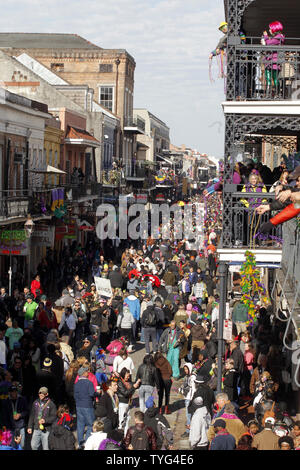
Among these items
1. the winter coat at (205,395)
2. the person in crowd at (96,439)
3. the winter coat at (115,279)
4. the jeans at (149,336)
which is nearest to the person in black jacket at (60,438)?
the person in crowd at (96,439)

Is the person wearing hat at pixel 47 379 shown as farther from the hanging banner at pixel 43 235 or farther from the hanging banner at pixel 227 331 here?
the hanging banner at pixel 43 235

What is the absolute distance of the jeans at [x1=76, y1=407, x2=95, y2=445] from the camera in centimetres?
1306

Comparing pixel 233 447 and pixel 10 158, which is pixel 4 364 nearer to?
pixel 233 447

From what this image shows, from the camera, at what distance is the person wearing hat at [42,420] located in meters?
11.8

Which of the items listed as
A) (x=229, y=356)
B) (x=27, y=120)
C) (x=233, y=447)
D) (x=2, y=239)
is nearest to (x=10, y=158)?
(x=27, y=120)

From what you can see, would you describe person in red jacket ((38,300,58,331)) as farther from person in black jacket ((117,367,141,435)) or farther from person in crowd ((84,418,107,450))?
person in crowd ((84,418,107,450))

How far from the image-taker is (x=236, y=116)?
14164 mm

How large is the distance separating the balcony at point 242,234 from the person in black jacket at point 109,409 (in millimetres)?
3129

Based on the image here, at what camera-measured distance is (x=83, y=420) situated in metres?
13.1

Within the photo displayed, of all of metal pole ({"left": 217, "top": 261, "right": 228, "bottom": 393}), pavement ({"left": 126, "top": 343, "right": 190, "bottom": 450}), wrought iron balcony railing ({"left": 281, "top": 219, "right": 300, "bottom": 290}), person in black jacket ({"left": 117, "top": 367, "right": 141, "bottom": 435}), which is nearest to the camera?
wrought iron balcony railing ({"left": 281, "top": 219, "right": 300, "bottom": 290})

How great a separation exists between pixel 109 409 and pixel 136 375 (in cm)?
262

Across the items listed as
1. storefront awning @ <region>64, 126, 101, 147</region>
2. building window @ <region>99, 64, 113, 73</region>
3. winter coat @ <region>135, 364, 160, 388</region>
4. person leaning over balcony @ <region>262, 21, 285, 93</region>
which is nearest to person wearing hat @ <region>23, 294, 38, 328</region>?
winter coat @ <region>135, 364, 160, 388</region>

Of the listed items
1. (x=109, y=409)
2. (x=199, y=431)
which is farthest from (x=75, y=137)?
(x=199, y=431)

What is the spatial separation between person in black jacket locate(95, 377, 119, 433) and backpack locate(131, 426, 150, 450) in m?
1.15
